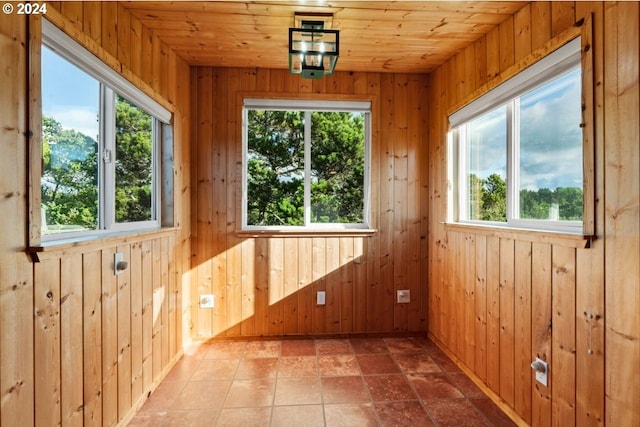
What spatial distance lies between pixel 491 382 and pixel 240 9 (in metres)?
2.87

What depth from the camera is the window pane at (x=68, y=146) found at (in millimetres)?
1381

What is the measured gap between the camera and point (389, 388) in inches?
86.0

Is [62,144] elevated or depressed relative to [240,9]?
depressed

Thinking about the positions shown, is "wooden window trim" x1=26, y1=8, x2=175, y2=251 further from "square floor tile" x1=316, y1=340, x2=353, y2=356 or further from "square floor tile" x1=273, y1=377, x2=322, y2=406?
"square floor tile" x1=316, y1=340, x2=353, y2=356

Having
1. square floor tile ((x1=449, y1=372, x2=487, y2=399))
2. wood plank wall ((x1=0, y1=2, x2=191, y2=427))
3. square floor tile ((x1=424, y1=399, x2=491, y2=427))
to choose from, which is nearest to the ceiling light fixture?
wood plank wall ((x1=0, y1=2, x2=191, y2=427))

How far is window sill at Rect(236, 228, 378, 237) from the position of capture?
9.61 feet

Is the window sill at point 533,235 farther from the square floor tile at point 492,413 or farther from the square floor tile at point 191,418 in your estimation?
the square floor tile at point 191,418

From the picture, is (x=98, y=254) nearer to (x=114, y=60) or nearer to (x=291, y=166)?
(x=114, y=60)

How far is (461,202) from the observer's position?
2662 millimetres

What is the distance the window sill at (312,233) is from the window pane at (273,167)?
13cm

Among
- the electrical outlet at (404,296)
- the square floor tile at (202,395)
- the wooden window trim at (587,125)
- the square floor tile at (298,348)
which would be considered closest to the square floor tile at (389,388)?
the square floor tile at (298,348)

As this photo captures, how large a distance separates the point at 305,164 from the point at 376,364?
5.99ft

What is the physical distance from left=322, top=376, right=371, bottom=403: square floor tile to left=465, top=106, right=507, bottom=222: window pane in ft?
4.87

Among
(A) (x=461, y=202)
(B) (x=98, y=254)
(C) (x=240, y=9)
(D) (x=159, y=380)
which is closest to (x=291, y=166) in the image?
(C) (x=240, y=9)
